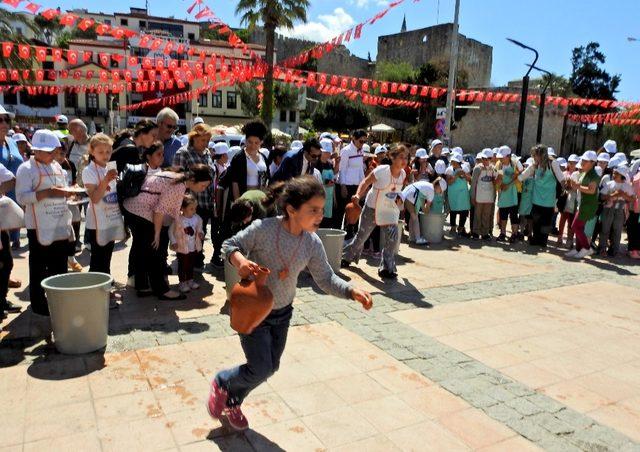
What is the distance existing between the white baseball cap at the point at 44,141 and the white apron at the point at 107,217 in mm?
385

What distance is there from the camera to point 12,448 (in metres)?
2.83

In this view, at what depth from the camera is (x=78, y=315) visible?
3.96m

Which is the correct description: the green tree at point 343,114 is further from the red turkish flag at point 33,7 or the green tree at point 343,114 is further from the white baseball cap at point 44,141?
the white baseball cap at point 44,141

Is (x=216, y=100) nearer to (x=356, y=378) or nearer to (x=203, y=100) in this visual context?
(x=203, y=100)

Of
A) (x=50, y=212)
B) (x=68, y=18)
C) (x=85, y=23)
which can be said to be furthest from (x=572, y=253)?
(x=85, y=23)

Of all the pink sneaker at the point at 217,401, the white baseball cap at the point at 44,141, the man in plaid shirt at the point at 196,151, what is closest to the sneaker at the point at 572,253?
the man in plaid shirt at the point at 196,151

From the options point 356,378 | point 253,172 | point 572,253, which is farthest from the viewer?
point 572,253

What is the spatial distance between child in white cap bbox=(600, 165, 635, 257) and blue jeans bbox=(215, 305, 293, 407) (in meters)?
8.19

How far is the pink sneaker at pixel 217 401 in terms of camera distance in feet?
9.71

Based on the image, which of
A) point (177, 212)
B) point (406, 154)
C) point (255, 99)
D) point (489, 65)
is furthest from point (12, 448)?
point (489, 65)

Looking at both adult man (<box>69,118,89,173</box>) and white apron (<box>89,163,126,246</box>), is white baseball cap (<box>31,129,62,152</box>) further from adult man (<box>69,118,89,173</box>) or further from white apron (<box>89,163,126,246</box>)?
adult man (<box>69,118,89,173</box>)

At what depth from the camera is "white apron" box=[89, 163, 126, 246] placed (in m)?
4.77

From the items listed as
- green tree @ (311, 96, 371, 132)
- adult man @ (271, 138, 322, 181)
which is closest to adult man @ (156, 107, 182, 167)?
adult man @ (271, 138, 322, 181)

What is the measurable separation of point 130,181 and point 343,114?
1593 inches
